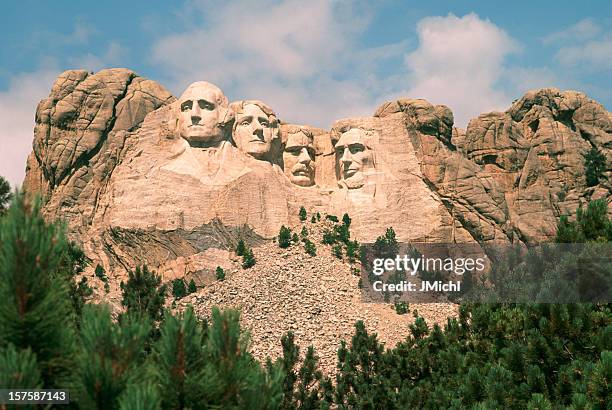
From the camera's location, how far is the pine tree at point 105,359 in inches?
199

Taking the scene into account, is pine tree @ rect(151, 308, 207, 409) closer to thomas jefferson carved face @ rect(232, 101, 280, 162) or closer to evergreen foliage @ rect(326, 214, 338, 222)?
thomas jefferson carved face @ rect(232, 101, 280, 162)

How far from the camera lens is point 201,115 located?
104ft

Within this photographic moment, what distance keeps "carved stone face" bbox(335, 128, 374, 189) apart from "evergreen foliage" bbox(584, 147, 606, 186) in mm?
9125

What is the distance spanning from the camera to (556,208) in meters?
35.2

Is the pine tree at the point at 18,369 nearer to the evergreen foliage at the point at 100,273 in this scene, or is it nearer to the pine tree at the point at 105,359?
the pine tree at the point at 105,359

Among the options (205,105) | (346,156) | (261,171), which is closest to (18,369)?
(205,105)

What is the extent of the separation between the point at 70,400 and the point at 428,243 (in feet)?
92.8

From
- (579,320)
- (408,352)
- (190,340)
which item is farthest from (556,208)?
(190,340)

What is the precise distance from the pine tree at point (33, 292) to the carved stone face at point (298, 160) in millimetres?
29128

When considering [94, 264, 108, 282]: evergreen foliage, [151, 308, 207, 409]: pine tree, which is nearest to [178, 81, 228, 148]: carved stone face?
[94, 264, 108, 282]: evergreen foliage

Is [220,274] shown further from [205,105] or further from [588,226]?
[588,226]

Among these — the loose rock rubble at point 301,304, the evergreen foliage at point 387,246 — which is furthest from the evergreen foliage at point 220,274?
the evergreen foliage at point 387,246

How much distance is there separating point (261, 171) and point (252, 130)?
5.51 feet

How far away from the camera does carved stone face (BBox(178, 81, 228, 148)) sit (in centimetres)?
3148
